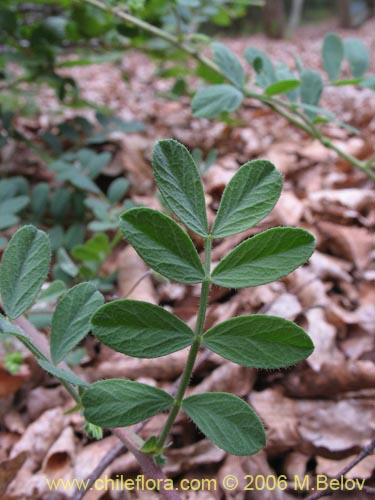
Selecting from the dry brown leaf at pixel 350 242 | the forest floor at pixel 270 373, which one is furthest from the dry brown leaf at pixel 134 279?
the dry brown leaf at pixel 350 242

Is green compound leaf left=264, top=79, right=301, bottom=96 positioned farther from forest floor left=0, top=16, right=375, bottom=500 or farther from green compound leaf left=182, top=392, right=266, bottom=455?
green compound leaf left=182, top=392, right=266, bottom=455

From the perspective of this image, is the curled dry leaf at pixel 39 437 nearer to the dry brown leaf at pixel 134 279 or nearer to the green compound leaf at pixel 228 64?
the dry brown leaf at pixel 134 279

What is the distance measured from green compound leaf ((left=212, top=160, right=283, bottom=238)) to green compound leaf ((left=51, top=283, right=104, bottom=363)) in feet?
0.62

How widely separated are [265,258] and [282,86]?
1.99ft

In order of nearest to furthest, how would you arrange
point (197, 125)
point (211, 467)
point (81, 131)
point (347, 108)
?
point (211, 467), point (81, 131), point (197, 125), point (347, 108)

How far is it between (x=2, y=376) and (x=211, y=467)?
49 centimetres

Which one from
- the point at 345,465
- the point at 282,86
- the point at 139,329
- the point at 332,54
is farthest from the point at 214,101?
the point at 345,465

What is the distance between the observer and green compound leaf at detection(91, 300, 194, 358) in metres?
0.44

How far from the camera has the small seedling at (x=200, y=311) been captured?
0.44 m

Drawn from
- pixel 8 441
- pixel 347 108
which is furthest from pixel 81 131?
pixel 347 108

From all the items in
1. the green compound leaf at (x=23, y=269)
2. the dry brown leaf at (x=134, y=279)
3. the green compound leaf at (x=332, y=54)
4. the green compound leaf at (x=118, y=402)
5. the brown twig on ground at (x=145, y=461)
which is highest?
the green compound leaf at (x=332, y=54)

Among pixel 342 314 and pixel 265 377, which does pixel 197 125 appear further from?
pixel 265 377

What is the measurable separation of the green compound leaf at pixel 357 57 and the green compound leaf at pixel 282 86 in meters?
0.31

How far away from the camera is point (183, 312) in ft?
3.67
